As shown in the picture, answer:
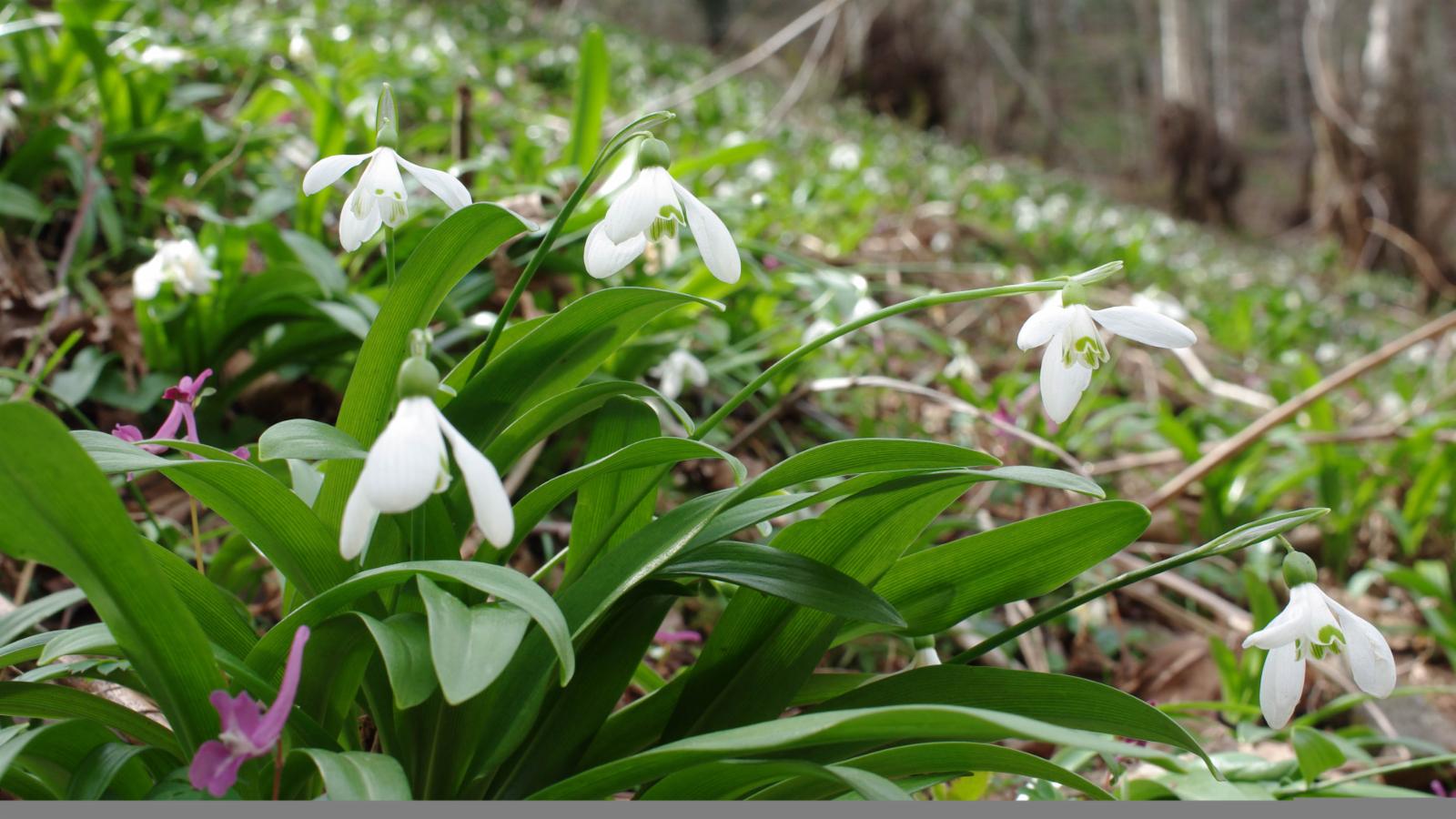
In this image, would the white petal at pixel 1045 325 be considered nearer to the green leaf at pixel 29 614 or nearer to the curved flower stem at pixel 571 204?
the curved flower stem at pixel 571 204

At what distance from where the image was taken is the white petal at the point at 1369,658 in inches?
39.1

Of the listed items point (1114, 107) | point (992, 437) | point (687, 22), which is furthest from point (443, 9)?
point (1114, 107)

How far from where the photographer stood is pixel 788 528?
3.59ft

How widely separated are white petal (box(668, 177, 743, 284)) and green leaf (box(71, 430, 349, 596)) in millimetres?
450

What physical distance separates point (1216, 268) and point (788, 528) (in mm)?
9668

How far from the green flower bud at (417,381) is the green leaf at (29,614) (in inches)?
24.4

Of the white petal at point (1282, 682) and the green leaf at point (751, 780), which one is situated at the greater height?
the green leaf at point (751, 780)

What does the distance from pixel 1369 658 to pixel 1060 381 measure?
0.39 meters

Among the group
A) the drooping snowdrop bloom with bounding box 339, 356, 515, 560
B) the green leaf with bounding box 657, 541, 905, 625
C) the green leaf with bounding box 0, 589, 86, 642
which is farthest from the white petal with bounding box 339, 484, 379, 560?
the green leaf with bounding box 0, 589, 86, 642

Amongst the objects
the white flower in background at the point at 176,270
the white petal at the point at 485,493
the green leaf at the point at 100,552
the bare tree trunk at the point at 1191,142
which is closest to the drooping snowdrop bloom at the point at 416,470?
the white petal at the point at 485,493

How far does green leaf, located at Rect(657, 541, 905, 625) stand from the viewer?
39.3 inches

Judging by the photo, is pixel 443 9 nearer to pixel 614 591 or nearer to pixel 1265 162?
pixel 614 591

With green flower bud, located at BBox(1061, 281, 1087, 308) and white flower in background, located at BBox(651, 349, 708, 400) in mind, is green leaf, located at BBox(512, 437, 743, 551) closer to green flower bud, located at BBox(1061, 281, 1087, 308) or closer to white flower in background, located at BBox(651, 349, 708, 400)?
green flower bud, located at BBox(1061, 281, 1087, 308)

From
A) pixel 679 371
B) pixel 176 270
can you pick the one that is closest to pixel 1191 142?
pixel 679 371
